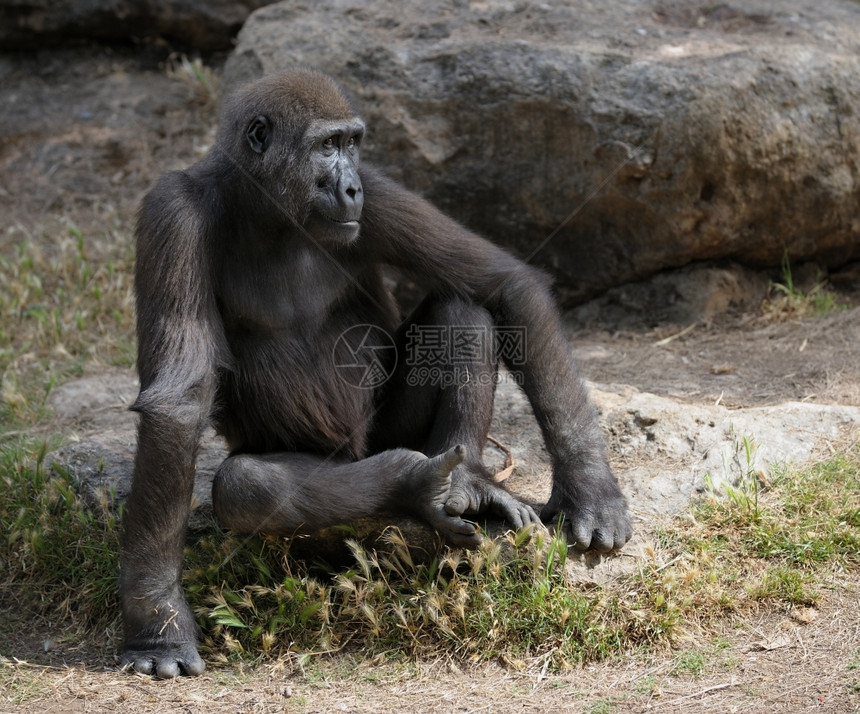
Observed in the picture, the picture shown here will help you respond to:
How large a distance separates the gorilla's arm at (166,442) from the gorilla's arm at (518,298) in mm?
925

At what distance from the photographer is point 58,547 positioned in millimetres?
4941

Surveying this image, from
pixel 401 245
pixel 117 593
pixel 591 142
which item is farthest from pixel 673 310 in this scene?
pixel 117 593

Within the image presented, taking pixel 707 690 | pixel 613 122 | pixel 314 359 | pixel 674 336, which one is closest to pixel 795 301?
pixel 674 336

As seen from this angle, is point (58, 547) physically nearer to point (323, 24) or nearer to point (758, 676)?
point (758, 676)

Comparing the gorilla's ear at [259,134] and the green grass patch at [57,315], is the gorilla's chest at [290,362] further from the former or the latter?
the green grass patch at [57,315]

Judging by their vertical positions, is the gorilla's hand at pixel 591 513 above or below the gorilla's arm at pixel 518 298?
below

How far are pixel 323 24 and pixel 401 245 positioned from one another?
3787 mm

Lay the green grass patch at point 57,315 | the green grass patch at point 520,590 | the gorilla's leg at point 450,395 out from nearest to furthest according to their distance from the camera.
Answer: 1. the green grass patch at point 520,590
2. the gorilla's leg at point 450,395
3. the green grass patch at point 57,315

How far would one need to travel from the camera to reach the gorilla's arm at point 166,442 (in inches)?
163

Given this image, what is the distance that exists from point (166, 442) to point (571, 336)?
4035mm

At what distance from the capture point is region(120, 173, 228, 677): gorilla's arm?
4141 millimetres

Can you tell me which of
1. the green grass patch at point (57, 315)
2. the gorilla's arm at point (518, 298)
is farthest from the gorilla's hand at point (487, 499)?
the green grass patch at point (57, 315)

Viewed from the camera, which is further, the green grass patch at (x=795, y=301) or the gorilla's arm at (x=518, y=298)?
the green grass patch at (x=795, y=301)

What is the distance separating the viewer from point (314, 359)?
466cm
